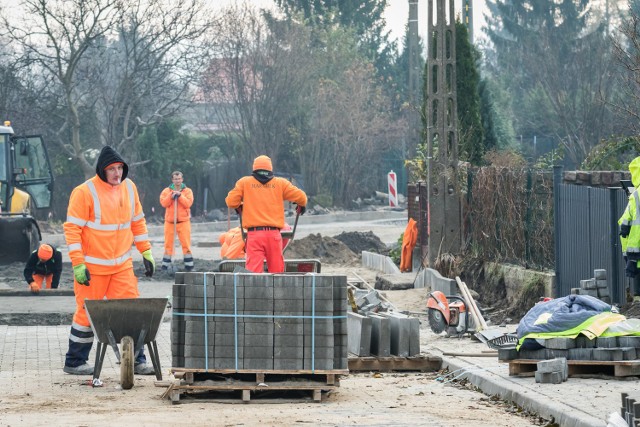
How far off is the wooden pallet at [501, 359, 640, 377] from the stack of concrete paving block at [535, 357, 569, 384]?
17 centimetres

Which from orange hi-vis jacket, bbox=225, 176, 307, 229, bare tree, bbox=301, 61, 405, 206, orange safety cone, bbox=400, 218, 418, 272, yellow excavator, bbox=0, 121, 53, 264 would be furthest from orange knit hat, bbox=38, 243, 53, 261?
bare tree, bbox=301, 61, 405, 206

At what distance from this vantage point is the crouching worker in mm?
19359

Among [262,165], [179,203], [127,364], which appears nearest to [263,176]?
[262,165]

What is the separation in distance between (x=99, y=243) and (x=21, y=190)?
1775cm

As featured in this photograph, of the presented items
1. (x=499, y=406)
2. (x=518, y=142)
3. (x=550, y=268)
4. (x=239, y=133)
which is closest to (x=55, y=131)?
(x=239, y=133)

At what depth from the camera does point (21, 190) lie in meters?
28.8

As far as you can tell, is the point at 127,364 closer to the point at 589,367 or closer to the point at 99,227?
the point at 99,227

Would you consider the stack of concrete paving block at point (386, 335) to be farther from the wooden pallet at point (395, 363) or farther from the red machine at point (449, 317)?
the red machine at point (449, 317)

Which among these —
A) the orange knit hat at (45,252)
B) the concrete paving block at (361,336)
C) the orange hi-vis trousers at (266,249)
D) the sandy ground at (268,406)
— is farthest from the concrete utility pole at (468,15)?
the sandy ground at (268,406)

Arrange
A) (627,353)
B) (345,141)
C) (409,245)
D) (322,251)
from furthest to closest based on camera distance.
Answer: (345,141), (322,251), (409,245), (627,353)

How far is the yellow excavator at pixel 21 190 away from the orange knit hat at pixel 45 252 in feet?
16.5

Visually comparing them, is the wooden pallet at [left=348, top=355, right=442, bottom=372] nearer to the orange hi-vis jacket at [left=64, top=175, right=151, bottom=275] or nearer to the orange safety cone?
the orange hi-vis jacket at [left=64, top=175, right=151, bottom=275]

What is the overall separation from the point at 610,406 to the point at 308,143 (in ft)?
153

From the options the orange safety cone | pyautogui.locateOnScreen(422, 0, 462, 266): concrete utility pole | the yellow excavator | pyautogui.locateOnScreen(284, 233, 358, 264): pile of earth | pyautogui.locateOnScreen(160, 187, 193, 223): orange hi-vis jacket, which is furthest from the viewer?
pyautogui.locateOnScreen(284, 233, 358, 264): pile of earth
